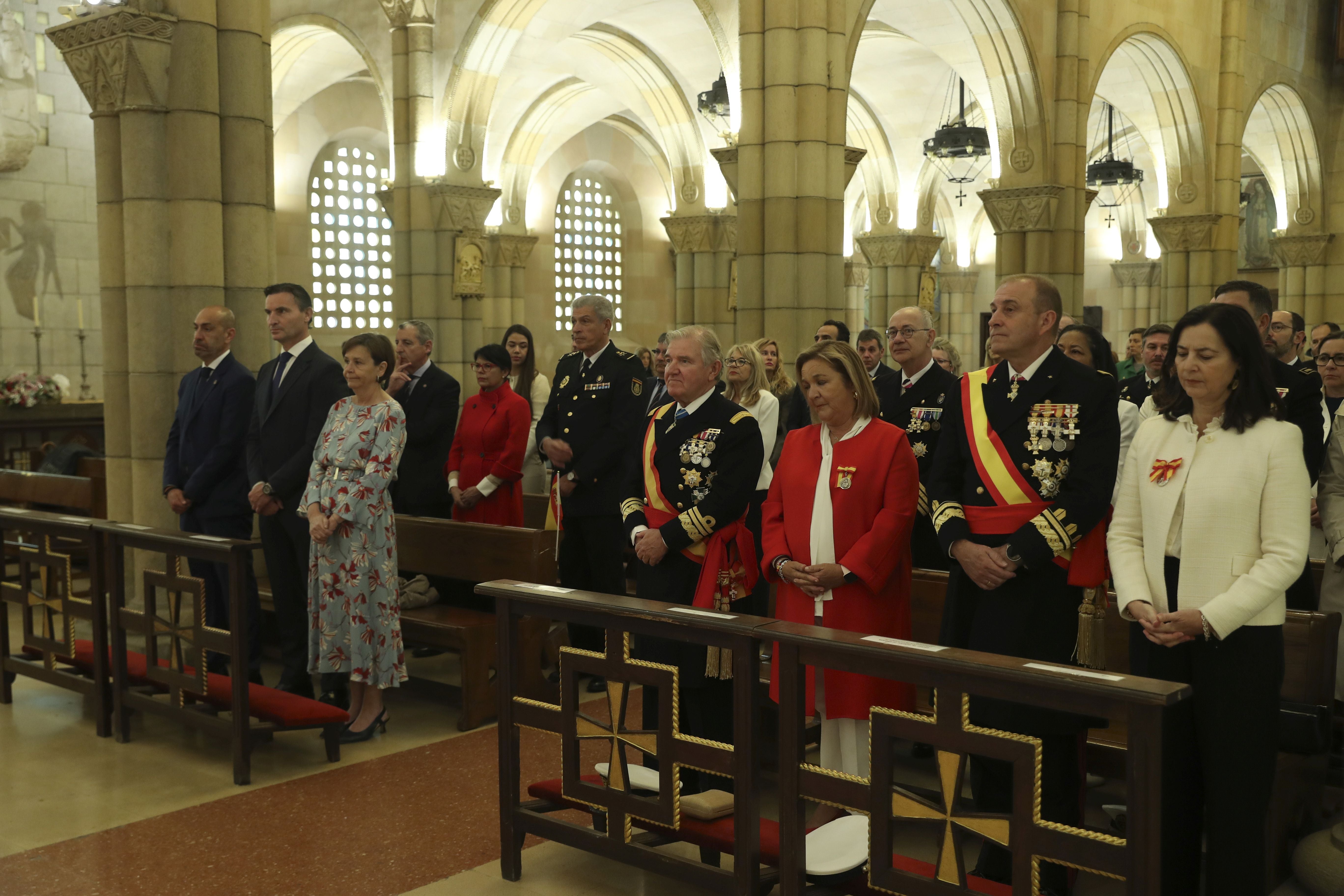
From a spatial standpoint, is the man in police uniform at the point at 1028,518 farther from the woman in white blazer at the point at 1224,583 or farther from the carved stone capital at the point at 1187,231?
the carved stone capital at the point at 1187,231

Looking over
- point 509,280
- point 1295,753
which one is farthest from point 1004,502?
point 509,280

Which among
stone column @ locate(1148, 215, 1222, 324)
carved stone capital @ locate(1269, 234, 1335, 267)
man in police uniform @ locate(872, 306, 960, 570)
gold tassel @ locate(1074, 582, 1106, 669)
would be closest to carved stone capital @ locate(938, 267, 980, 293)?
carved stone capital @ locate(1269, 234, 1335, 267)

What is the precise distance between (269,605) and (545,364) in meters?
16.3

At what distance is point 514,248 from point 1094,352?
50.9 ft

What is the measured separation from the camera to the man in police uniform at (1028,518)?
10.4ft

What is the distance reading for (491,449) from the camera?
19.6 ft

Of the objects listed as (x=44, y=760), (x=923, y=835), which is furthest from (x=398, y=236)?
(x=923, y=835)

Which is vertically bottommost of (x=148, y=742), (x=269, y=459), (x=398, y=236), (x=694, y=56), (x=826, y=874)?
(x=148, y=742)

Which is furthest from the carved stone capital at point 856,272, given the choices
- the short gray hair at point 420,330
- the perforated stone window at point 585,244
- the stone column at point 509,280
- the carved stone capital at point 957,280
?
the short gray hair at point 420,330

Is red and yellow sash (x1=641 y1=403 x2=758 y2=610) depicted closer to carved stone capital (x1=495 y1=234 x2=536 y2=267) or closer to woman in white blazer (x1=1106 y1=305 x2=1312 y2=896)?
woman in white blazer (x1=1106 y1=305 x2=1312 y2=896)

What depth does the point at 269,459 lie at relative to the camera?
16.8 feet

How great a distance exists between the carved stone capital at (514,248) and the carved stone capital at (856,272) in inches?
352

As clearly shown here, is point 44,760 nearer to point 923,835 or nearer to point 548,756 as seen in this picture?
point 548,756

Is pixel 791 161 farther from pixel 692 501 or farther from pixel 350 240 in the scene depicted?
pixel 350 240
